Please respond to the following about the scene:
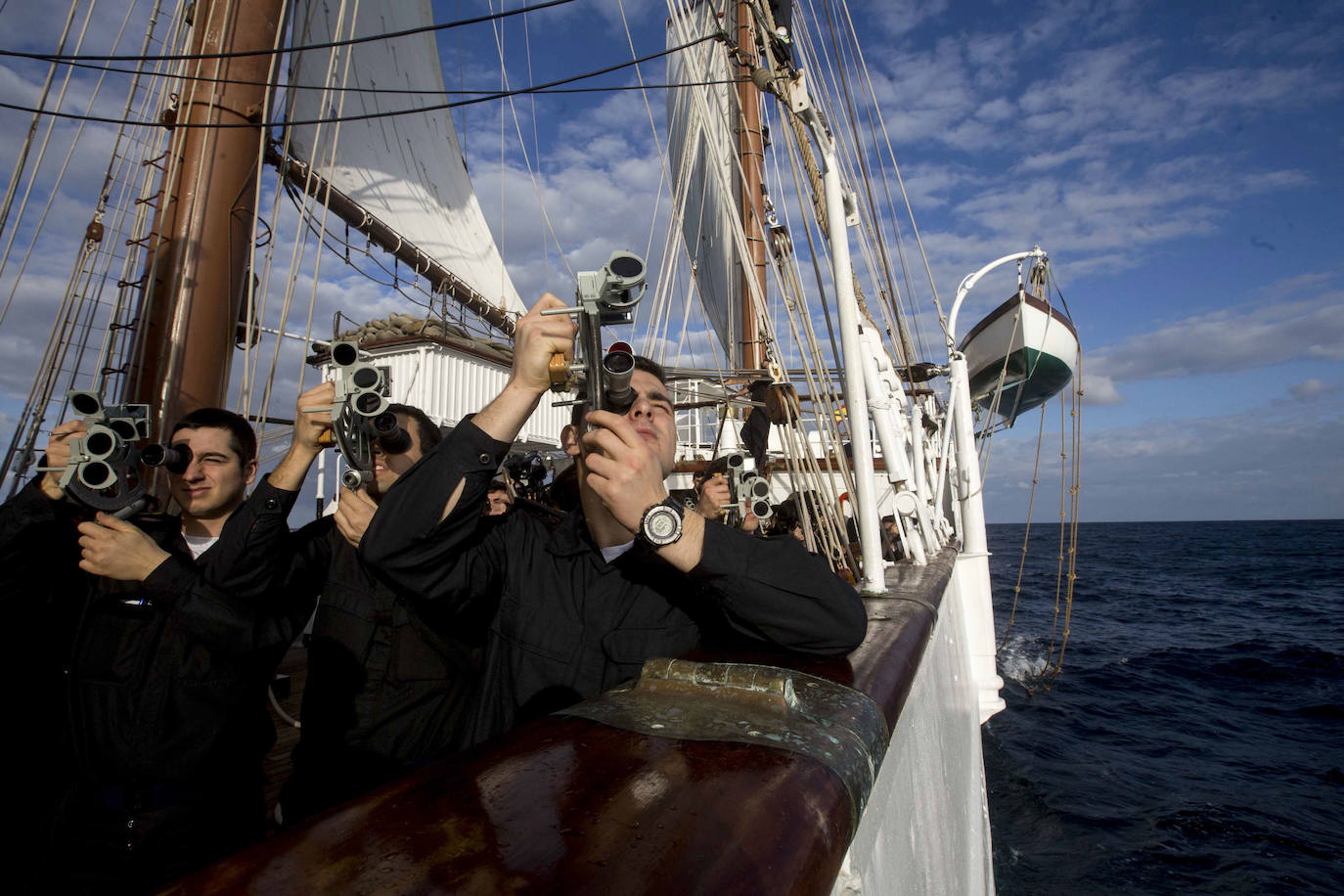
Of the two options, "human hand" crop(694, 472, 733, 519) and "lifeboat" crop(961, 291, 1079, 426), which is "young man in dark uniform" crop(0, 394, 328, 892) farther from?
"lifeboat" crop(961, 291, 1079, 426)

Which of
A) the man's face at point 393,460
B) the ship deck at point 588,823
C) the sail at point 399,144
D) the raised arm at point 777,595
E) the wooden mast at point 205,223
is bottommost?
the ship deck at point 588,823

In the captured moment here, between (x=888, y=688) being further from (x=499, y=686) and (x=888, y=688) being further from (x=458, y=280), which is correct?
(x=458, y=280)

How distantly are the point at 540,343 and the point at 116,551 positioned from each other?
41.6 inches

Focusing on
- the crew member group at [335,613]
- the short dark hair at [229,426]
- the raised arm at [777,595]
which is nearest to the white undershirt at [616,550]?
the crew member group at [335,613]

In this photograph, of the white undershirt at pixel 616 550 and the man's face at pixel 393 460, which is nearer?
the white undershirt at pixel 616 550

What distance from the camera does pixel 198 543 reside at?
5.96 ft

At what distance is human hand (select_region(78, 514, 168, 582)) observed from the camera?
145cm

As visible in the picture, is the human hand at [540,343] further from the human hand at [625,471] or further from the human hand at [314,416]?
the human hand at [314,416]

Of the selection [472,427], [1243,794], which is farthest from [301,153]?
[1243,794]

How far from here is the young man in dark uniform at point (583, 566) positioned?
1168 mm

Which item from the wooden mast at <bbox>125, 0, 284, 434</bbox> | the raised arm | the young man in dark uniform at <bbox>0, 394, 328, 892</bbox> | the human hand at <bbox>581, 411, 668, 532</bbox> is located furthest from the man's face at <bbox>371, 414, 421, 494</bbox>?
the wooden mast at <bbox>125, 0, 284, 434</bbox>

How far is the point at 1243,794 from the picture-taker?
6.57m

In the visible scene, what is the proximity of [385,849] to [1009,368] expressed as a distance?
10364 millimetres

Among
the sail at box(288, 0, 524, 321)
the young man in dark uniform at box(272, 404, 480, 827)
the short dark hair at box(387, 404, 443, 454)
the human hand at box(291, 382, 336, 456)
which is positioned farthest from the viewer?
the sail at box(288, 0, 524, 321)
